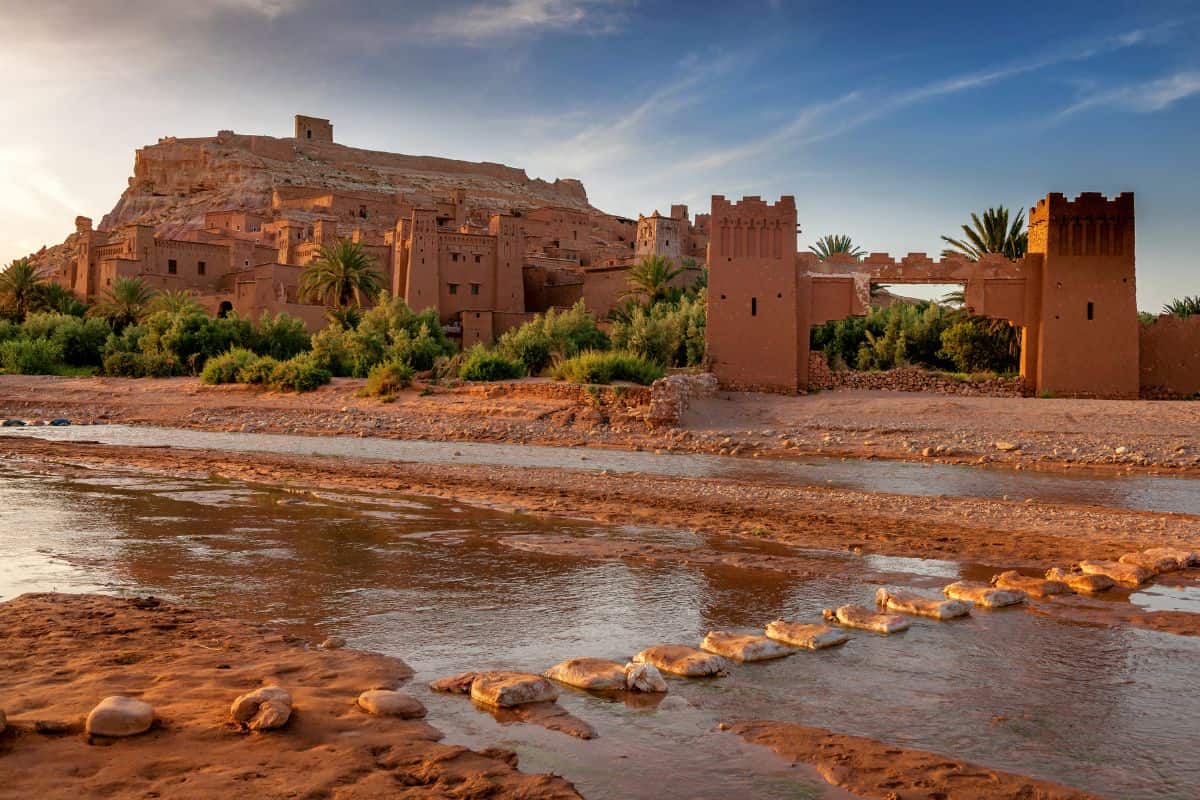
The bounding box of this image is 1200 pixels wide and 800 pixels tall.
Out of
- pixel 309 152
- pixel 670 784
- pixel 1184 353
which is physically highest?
pixel 309 152

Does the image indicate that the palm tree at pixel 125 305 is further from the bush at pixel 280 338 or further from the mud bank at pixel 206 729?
the mud bank at pixel 206 729

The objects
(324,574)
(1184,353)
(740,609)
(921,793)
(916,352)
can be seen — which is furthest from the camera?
(916,352)

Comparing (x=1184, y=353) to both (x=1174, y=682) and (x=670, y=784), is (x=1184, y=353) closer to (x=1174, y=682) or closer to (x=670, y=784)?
(x=1174, y=682)

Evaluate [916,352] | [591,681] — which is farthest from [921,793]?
[916,352]

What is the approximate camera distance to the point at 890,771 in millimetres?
3447

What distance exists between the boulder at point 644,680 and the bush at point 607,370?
1853 cm

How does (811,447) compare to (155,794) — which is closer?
(155,794)

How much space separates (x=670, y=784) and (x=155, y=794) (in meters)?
1.68

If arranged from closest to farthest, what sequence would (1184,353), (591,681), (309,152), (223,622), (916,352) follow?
1. (591,681)
2. (223,622)
3. (1184,353)
4. (916,352)
5. (309,152)

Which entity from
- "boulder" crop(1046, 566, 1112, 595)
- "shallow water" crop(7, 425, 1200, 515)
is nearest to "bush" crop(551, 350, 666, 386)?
→ "shallow water" crop(7, 425, 1200, 515)

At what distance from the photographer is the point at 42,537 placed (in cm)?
786

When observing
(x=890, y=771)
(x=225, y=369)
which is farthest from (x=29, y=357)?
(x=890, y=771)

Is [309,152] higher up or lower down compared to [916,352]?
higher up

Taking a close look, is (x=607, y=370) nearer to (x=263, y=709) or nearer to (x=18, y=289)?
(x=263, y=709)
